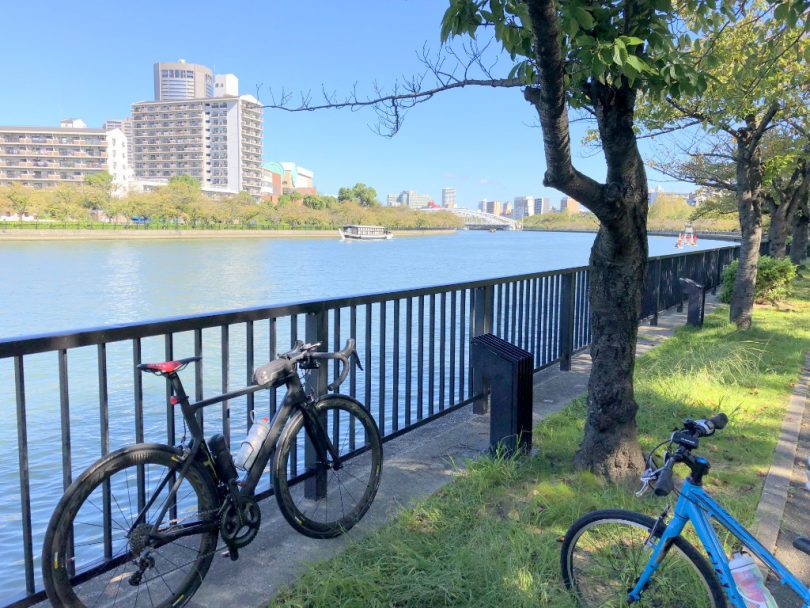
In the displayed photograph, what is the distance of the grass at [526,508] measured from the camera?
2793 millimetres

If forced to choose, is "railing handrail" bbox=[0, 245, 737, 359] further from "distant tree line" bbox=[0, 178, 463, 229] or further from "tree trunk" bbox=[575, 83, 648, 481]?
"distant tree line" bbox=[0, 178, 463, 229]

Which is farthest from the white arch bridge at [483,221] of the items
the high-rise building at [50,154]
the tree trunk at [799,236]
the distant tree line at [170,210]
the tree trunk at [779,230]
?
the tree trunk at [779,230]

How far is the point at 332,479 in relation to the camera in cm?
405

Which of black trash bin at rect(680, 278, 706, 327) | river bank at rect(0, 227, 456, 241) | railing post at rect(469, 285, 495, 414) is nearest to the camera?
railing post at rect(469, 285, 495, 414)

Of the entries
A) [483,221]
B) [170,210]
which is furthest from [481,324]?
[483,221]

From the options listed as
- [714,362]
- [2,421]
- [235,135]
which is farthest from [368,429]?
[235,135]

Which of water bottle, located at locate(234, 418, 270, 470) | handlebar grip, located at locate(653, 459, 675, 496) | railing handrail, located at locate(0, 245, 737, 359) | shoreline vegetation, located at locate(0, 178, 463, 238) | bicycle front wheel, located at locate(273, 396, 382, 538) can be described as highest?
shoreline vegetation, located at locate(0, 178, 463, 238)

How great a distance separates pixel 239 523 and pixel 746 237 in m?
9.38

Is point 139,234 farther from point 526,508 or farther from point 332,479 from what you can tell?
point 526,508

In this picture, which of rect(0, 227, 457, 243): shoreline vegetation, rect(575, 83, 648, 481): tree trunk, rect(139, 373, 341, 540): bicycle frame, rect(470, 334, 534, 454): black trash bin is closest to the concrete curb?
rect(575, 83, 648, 481): tree trunk

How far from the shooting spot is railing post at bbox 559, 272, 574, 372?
7.27m

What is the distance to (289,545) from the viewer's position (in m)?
3.26

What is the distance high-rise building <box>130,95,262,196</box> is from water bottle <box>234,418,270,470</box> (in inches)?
6529

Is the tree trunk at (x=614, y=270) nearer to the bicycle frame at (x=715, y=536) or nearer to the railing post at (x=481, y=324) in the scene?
the railing post at (x=481, y=324)
